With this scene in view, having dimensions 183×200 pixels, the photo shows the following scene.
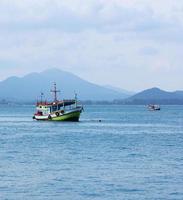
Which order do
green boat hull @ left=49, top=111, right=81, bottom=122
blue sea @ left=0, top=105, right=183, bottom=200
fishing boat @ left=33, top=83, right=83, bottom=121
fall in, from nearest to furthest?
blue sea @ left=0, top=105, right=183, bottom=200, fishing boat @ left=33, top=83, right=83, bottom=121, green boat hull @ left=49, top=111, right=81, bottom=122

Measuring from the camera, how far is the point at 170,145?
247 feet

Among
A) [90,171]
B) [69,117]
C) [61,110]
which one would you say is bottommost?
[90,171]

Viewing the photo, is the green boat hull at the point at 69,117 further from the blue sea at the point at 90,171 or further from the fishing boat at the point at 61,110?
the blue sea at the point at 90,171

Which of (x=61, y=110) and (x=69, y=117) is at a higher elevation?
(x=61, y=110)

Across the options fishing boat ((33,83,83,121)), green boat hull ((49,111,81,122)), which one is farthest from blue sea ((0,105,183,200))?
green boat hull ((49,111,81,122))

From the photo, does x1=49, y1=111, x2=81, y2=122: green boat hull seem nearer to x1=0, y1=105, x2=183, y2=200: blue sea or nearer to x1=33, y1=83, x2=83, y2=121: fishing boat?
x1=33, y1=83, x2=83, y2=121: fishing boat

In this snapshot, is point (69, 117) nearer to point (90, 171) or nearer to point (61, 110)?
point (61, 110)

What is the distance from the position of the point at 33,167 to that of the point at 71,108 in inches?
3048

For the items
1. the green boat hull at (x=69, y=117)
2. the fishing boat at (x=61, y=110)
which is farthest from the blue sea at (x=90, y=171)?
→ the green boat hull at (x=69, y=117)

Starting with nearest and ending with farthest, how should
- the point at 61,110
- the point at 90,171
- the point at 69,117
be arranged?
1. the point at 90,171
2. the point at 61,110
3. the point at 69,117

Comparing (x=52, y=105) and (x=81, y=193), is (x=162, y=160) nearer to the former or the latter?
(x=81, y=193)

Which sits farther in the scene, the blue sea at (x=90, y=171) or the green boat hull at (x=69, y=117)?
the green boat hull at (x=69, y=117)

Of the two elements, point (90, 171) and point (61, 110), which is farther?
point (61, 110)

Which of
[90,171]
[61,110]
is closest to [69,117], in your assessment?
[61,110]
